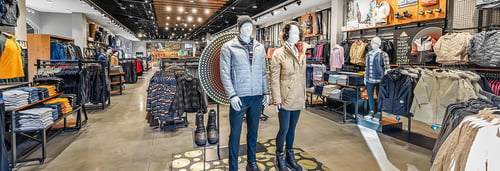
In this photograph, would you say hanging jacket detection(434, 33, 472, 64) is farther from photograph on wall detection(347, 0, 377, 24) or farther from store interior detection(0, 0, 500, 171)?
photograph on wall detection(347, 0, 377, 24)

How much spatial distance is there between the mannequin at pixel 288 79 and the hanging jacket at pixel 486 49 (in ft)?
10.7

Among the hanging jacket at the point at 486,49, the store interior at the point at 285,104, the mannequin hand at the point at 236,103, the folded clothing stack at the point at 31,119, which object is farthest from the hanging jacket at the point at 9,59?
the hanging jacket at the point at 486,49

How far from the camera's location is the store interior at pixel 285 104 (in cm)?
232

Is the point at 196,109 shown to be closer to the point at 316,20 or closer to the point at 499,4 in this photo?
the point at 499,4

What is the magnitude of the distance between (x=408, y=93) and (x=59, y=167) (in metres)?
4.63

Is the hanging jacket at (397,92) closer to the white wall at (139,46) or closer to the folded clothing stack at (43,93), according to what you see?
the folded clothing stack at (43,93)

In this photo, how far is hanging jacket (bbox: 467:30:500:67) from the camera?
3848 mm

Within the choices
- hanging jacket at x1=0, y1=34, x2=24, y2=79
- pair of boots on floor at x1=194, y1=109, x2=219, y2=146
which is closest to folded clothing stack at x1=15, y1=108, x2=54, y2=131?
hanging jacket at x1=0, y1=34, x2=24, y2=79

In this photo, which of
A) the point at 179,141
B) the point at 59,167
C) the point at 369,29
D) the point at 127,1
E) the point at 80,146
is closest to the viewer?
the point at 59,167

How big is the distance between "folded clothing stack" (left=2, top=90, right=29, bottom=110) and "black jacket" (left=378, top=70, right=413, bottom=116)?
4.92m

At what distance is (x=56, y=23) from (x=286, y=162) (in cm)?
1234

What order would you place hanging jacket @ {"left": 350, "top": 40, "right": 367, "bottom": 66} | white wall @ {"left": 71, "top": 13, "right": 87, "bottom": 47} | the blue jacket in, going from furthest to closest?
white wall @ {"left": 71, "top": 13, "right": 87, "bottom": 47}, hanging jacket @ {"left": 350, "top": 40, "right": 367, "bottom": 66}, the blue jacket

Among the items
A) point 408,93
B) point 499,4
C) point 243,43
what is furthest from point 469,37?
point 243,43

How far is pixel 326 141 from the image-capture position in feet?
13.1
